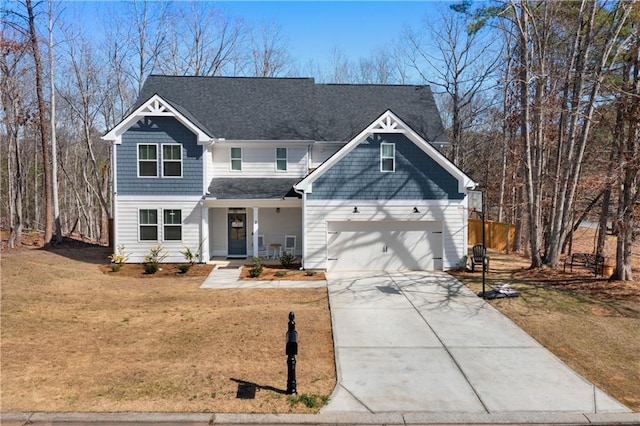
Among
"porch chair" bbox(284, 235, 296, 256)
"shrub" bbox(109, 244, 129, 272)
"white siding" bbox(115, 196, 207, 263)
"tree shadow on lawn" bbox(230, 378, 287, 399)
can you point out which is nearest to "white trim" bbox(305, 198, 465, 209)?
"porch chair" bbox(284, 235, 296, 256)

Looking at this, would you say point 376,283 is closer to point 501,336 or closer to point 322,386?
point 501,336

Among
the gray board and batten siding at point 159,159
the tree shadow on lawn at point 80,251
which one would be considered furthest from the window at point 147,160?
the tree shadow on lawn at point 80,251

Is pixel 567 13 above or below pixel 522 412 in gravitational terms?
above

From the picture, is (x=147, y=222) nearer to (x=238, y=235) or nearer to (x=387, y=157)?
(x=238, y=235)

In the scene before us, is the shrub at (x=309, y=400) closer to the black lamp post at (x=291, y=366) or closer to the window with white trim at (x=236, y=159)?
the black lamp post at (x=291, y=366)

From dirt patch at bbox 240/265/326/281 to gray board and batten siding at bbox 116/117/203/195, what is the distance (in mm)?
4364

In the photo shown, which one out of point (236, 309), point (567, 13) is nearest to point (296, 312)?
point (236, 309)

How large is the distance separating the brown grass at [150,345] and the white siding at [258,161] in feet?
22.5

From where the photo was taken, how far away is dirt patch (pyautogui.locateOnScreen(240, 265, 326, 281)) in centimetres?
1683

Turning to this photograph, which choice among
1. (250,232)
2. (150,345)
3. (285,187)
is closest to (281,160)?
(285,187)

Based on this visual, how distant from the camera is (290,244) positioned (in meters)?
20.9

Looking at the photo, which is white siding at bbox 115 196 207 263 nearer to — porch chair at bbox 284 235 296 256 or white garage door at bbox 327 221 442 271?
porch chair at bbox 284 235 296 256

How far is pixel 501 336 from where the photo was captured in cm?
A: 1078

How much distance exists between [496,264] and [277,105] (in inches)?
493
